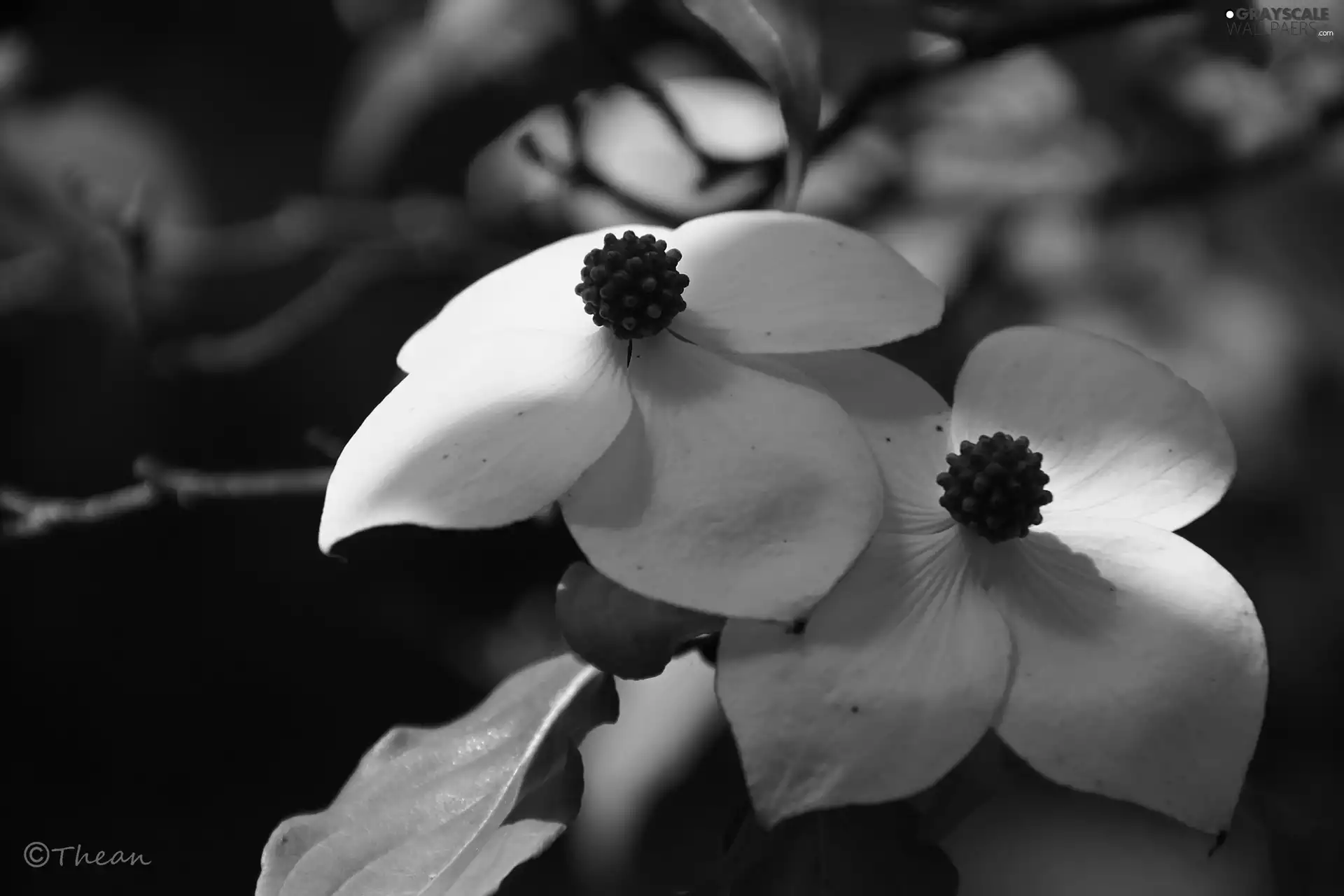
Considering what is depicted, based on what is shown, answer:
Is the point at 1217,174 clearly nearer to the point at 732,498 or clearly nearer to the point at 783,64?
the point at 783,64

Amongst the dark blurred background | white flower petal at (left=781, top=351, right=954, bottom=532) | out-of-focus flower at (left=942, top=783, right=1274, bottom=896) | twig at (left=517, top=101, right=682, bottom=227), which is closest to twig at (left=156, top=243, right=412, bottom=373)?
the dark blurred background

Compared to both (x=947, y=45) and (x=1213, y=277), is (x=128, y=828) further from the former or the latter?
(x=1213, y=277)

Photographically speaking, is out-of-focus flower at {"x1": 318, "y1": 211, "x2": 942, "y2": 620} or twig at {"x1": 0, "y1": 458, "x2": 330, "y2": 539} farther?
twig at {"x1": 0, "y1": 458, "x2": 330, "y2": 539}

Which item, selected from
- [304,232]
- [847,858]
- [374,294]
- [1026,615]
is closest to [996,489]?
[1026,615]

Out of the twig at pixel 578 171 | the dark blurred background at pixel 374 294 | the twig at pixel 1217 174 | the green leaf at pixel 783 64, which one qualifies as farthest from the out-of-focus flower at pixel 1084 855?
the green leaf at pixel 783 64

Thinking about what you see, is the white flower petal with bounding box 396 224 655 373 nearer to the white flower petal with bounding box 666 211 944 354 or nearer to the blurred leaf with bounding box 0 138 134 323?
the white flower petal with bounding box 666 211 944 354

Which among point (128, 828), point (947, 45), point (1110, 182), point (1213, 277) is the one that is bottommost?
point (128, 828)

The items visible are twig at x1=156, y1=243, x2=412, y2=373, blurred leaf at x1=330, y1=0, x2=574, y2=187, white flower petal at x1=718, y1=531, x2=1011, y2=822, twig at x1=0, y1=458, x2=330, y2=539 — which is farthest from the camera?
twig at x1=156, y1=243, x2=412, y2=373

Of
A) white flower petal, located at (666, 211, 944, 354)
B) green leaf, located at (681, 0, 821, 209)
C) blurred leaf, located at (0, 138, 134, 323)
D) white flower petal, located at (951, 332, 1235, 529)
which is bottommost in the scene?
blurred leaf, located at (0, 138, 134, 323)

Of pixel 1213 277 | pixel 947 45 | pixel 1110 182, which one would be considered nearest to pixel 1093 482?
pixel 947 45
